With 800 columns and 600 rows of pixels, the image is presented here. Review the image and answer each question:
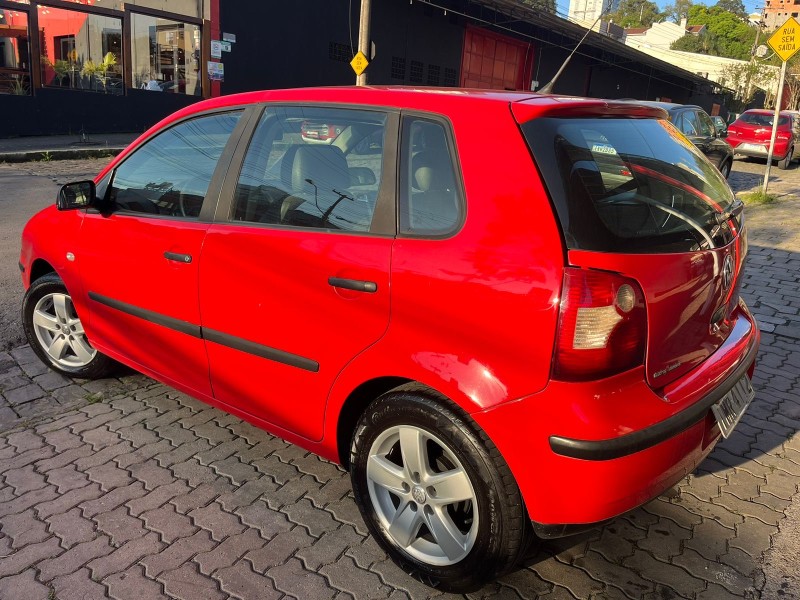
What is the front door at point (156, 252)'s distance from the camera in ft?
10.2

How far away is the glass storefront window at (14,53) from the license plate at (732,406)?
56.2 feet

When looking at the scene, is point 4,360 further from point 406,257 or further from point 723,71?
point 723,71

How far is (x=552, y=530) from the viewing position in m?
2.14

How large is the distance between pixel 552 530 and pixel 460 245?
98 cm

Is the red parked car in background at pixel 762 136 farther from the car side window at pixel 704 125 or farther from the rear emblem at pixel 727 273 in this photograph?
the rear emblem at pixel 727 273

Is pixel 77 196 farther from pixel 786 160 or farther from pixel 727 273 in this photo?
pixel 786 160

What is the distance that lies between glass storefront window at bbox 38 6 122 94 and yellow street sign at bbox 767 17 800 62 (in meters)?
15.0

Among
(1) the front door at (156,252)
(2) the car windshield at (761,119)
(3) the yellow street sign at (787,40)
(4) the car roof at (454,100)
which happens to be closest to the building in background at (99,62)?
(3) the yellow street sign at (787,40)

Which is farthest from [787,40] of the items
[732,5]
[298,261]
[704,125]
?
[732,5]

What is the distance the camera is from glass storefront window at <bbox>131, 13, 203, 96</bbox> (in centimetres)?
1752

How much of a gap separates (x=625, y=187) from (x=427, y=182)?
2.33 ft

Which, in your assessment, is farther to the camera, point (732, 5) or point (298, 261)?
point (732, 5)

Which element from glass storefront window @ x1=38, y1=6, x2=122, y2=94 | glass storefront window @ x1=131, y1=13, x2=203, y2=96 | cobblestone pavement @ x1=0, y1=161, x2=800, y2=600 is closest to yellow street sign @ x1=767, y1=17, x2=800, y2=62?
cobblestone pavement @ x1=0, y1=161, x2=800, y2=600

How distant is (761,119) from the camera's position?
738 inches
